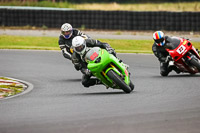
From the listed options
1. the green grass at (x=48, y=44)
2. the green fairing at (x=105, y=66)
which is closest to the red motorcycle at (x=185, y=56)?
the green fairing at (x=105, y=66)

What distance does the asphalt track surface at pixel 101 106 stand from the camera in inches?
287

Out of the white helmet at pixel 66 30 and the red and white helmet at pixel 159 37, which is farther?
the white helmet at pixel 66 30

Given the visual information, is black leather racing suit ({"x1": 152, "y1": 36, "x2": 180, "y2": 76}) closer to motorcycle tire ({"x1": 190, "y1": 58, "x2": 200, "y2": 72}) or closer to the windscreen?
motorcycle tire ({"x1": 190, "y1": 58, "x2": 200, "y2": 72})

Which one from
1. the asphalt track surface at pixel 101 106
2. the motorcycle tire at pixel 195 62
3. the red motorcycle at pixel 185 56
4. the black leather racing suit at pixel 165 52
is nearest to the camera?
the asphalt track surface at pixel 101 106

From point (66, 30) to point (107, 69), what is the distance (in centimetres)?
374

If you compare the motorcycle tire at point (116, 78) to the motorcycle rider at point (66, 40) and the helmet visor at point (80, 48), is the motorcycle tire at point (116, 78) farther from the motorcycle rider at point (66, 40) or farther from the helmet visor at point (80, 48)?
the motorcycle rider at point (66, 40)

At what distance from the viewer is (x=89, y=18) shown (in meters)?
25.8

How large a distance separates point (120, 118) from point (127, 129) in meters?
0.77

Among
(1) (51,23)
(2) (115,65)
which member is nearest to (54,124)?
(2) (115,65)

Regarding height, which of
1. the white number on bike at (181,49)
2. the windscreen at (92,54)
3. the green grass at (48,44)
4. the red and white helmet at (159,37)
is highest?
the windscreen at (92,54)

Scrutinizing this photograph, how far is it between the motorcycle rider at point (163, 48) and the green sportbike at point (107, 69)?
129 inches

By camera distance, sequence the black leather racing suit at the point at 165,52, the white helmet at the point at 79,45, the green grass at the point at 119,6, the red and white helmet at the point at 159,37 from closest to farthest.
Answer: the white helmet at the point at 79,45 < the red and white helmet at the point at 159,37 < the black leather racing suit at the point at 165,52 < the green grass at the point at 119,6

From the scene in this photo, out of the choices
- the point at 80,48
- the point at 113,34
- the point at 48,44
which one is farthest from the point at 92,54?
the point at 113,34

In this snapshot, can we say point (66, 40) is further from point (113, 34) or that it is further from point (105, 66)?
point (113, 34)
